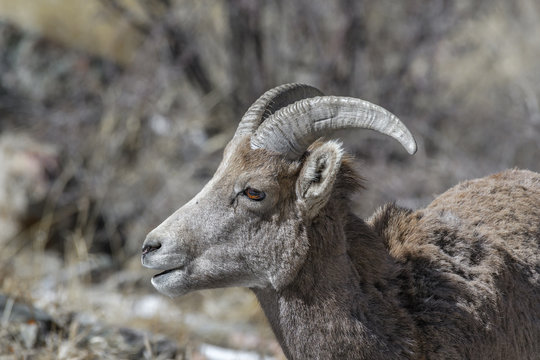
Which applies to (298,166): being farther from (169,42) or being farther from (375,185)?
(169,42)

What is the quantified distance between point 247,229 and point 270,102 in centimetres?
A: 79

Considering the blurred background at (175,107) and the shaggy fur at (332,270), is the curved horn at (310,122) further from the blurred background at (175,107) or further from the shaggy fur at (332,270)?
the blurred background at (175,107)

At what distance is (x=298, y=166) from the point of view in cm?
362

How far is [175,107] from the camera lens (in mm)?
10367

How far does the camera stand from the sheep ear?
137 inches

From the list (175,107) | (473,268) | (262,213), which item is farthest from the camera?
(175,107)

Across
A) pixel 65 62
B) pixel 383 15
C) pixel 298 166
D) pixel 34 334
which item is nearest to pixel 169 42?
pixel 65 62

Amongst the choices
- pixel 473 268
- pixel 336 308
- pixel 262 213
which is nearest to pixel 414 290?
pixel 473 268

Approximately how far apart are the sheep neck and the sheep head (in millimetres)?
89

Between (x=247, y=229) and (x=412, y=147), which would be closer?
(x=412, y=147)

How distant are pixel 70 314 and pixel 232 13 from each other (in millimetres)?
5692

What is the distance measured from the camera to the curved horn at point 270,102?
386 centimetres

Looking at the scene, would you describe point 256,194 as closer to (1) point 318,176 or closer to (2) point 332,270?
(1) point 318,176

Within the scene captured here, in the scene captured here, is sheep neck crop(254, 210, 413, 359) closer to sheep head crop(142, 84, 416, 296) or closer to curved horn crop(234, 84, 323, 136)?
sheep head crop(142, 84, 416, 296)
